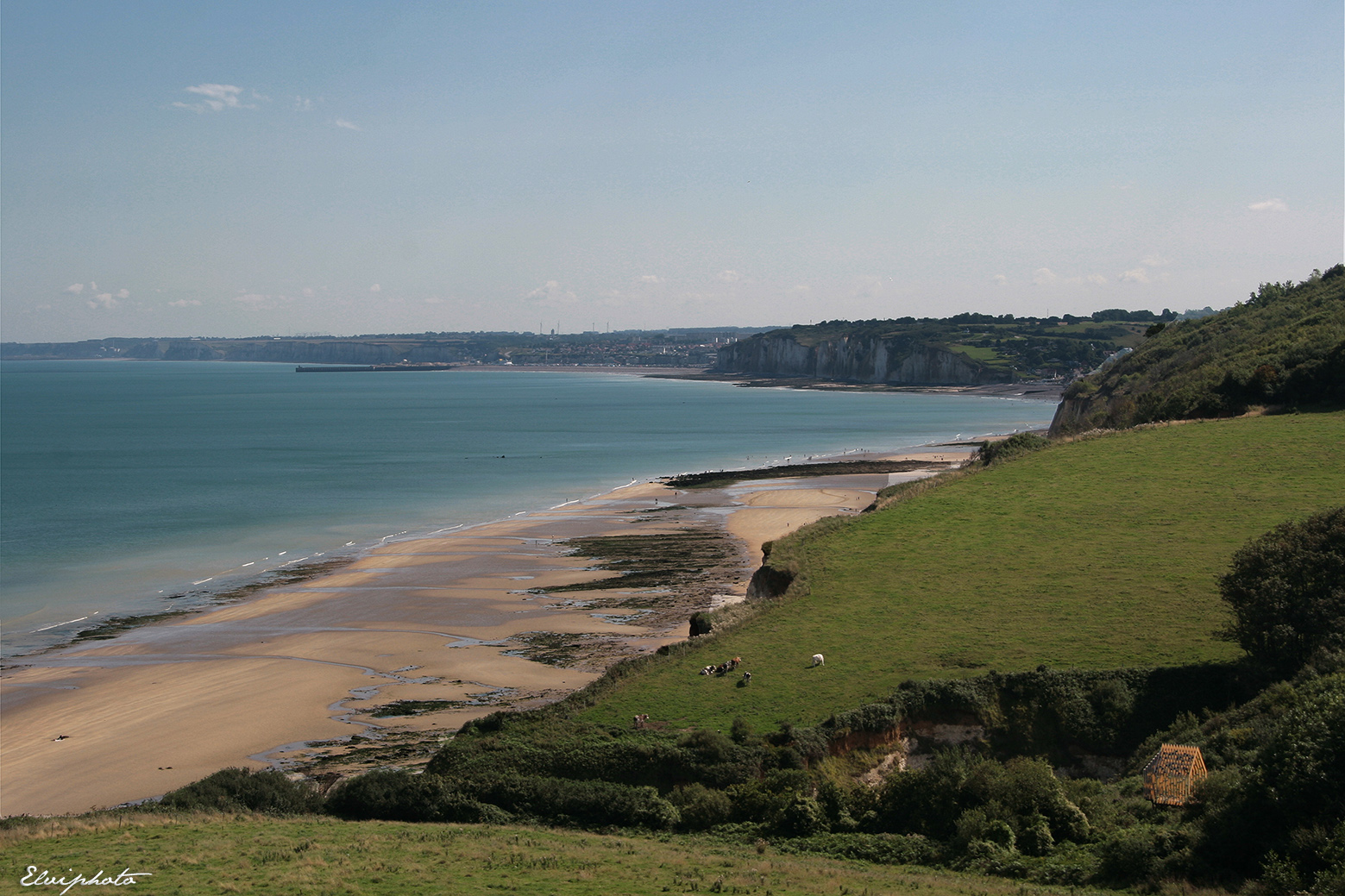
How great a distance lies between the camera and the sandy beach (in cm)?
2441

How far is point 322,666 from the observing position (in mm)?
31344

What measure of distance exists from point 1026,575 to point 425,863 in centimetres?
1891

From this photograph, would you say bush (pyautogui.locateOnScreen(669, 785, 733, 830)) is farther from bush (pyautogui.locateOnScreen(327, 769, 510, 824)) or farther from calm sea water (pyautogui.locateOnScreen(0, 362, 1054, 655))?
calm sea water (pyautogui.locateOnScreen(0, 362, 1054, 655))

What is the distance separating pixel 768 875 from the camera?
1397 centimetres

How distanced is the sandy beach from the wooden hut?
1570cm

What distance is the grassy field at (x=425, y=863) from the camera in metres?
13.4

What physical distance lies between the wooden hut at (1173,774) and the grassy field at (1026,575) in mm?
4718

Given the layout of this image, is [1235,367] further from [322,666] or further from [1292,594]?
[322,666]

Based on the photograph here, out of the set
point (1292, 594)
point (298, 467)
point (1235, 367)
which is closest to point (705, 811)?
point (1292, 594)

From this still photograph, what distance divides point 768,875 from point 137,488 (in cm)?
6845

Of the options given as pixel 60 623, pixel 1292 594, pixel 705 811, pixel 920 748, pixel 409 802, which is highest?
pixel 1292 594

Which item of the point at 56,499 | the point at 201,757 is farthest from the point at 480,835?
the point at 56,499
